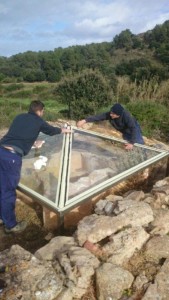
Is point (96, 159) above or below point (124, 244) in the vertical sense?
above

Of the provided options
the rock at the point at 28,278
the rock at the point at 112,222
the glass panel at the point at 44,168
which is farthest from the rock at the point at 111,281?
the glass panel at the point at 44,168

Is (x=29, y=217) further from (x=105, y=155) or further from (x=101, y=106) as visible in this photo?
(x=101, y=106)

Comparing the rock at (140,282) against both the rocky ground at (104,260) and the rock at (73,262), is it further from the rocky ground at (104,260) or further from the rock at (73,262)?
the rock at (73,262)

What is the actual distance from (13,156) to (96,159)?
129 cm

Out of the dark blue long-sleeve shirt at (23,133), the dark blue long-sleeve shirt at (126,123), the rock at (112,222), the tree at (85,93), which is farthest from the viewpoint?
the tree at (85,93)

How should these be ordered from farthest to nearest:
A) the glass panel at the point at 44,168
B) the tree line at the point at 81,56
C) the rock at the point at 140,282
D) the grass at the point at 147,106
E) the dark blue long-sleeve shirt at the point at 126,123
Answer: the tree line at the point at 81,56
the grass at the point at 147,106
the dark blue long-sleeve shirt at the point at 126,123
the glass panel at the point at 44,168
the rock at the point at 140,282

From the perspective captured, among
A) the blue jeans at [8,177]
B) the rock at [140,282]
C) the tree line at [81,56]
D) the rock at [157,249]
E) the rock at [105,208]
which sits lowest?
the rock at [140,282]

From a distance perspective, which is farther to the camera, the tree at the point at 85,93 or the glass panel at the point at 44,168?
the tree at the point at 85,93

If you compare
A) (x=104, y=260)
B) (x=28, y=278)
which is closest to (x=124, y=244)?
(x=104, y=260)

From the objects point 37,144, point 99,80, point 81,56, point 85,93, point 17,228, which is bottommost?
point 17,228

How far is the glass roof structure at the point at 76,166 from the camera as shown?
3764 millimetres

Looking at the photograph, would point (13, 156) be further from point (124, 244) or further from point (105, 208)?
point (124, 244)

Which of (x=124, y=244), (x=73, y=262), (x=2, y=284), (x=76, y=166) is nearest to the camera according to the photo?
(x=2, y=284)

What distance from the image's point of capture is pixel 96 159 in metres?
4.88
